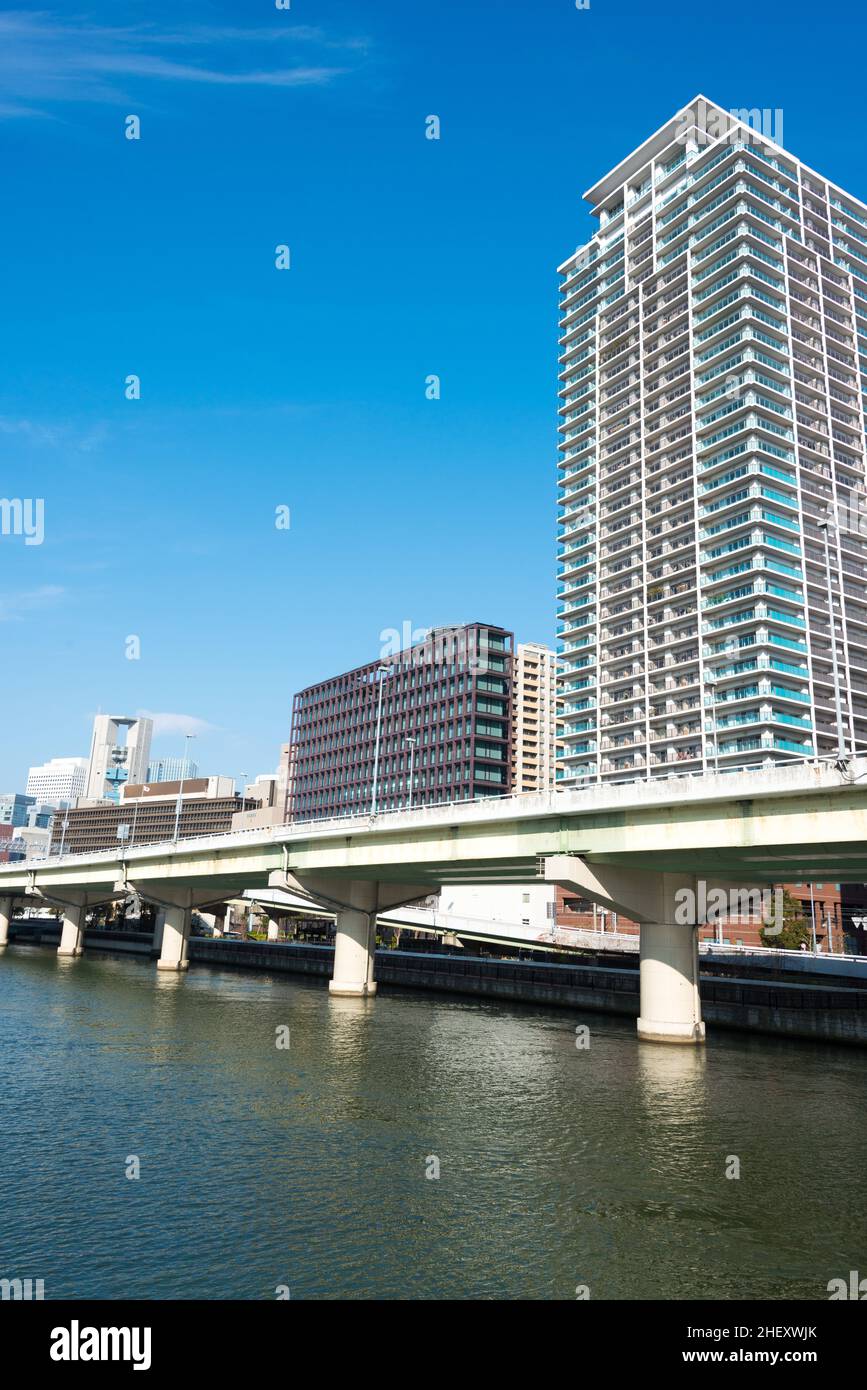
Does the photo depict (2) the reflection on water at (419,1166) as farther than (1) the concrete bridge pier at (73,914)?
No

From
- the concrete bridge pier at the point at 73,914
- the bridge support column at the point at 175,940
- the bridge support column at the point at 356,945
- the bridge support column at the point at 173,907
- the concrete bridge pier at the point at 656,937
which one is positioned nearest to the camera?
the concrete bridge pier at the point at 656,937

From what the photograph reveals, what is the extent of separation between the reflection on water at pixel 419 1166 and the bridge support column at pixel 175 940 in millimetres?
44464

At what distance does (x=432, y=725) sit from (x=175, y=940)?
85.7 metres

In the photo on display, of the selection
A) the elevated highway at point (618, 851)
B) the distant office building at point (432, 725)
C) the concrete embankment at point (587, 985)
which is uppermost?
the distant office building at point (432, 725)

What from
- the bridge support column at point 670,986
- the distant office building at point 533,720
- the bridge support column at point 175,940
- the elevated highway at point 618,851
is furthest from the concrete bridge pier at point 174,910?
the distant office building at point 533,720

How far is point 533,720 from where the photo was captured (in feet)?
593

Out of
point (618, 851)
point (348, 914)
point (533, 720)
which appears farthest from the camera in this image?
point (533, 720)

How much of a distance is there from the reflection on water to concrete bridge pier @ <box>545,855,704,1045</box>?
1.67m

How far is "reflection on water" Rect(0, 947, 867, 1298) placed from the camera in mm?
16531

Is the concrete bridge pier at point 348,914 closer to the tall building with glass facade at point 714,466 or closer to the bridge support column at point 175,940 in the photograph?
the bridge support column at point 175,940

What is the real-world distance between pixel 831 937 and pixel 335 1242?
92.3m

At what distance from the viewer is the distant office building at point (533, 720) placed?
568 feet

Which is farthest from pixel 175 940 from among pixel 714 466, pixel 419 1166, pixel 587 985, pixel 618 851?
pixel 714 466

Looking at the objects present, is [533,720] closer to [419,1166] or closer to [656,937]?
[656,937]
